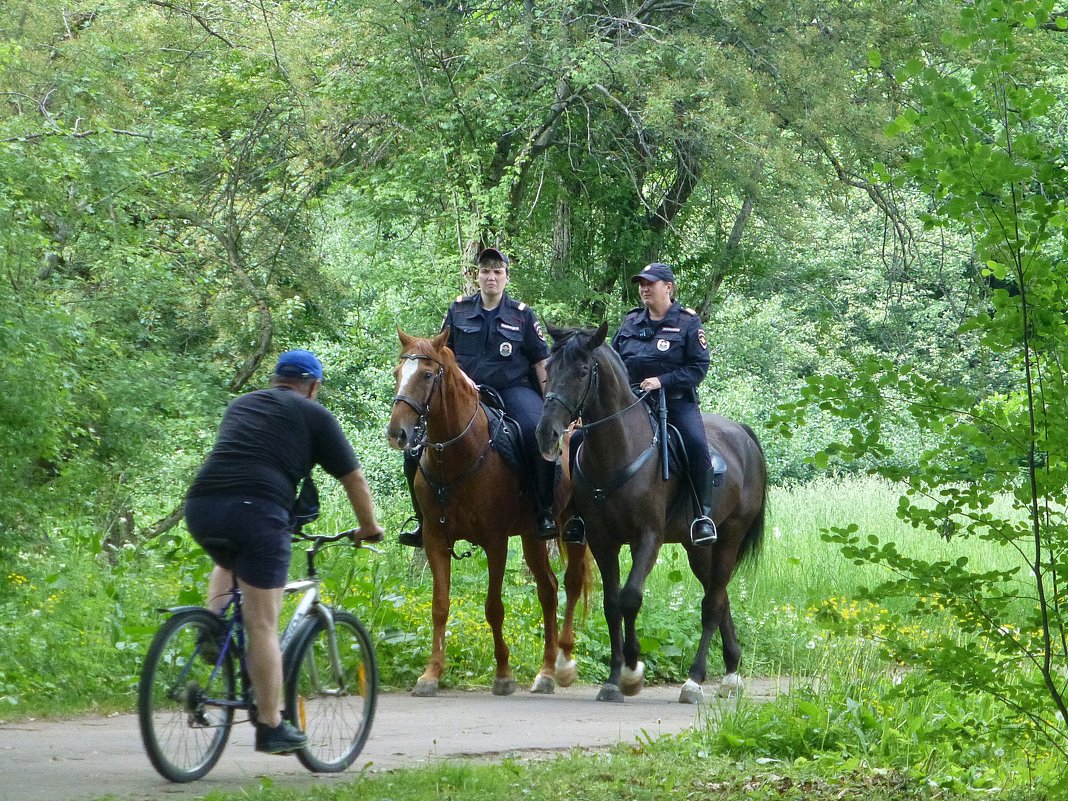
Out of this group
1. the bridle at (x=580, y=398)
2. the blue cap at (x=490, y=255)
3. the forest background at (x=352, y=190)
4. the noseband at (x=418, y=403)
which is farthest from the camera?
the blue cap at (x=490, y=255)

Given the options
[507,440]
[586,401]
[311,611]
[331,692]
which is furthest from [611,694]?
[311,611]

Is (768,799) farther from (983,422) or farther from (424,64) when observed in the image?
(424,64)

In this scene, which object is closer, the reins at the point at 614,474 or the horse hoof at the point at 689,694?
the reins at the point at 614,474

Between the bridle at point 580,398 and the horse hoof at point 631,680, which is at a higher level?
the bridle at point 580,398

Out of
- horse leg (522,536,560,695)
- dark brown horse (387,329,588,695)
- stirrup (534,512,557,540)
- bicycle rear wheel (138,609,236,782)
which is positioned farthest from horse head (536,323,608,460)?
bicycle rear wheel (138,609,236,782)

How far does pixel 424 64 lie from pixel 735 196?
12.3 feet

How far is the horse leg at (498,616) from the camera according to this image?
419 inches

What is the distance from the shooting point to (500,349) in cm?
1095

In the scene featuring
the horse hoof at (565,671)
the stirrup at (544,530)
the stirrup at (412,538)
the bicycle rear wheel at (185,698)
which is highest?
the stirrup at (544,530)

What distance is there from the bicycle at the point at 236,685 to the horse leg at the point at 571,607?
399 cm

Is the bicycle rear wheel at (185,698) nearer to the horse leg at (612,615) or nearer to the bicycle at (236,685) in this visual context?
the bicycle at (236,685)

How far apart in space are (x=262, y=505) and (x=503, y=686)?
15.5ft

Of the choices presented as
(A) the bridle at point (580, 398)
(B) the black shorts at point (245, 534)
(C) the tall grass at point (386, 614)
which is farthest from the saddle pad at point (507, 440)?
(B) the black shorts at point (245, 534)

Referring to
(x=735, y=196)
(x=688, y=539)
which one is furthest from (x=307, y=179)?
(x=688, y=539)
